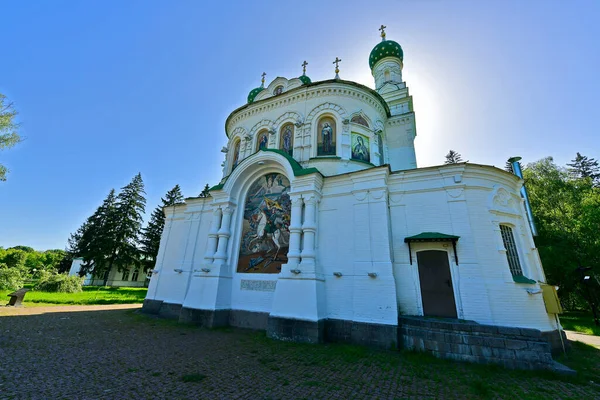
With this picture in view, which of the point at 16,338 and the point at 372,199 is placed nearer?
the point at 16,338

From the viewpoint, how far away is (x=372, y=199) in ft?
32.0

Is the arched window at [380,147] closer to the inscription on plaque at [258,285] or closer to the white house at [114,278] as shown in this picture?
the inscription on plaque at [258,285]

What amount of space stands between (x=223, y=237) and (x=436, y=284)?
909 cm

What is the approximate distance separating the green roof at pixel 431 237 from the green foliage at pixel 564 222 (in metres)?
15.4

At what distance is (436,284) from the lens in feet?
29.4

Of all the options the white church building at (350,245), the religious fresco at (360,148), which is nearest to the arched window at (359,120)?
the white church building at (350,245)

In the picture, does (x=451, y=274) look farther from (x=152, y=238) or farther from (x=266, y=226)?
(x=152, y=238)

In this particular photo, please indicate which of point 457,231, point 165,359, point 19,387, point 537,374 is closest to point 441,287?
point 457,231

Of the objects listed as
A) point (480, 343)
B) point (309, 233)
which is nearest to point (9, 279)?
point (309, 233)

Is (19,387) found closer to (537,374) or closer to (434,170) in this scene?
(537,374)

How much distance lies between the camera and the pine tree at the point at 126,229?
101 ft

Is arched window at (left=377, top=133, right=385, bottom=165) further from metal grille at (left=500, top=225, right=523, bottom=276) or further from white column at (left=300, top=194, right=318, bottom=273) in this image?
metal grille at (left=500, top=225, right=523, bottom=276)

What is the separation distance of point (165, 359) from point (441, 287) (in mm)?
8767

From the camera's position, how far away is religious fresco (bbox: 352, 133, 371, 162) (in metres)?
12.6
